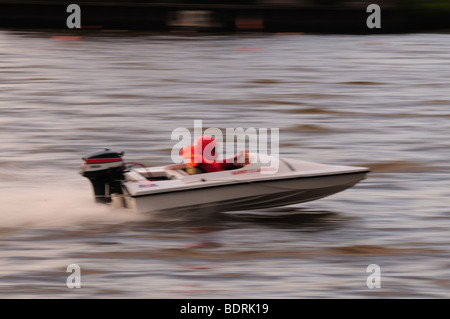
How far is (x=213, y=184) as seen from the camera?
31.5 feet

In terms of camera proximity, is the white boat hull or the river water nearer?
the river water

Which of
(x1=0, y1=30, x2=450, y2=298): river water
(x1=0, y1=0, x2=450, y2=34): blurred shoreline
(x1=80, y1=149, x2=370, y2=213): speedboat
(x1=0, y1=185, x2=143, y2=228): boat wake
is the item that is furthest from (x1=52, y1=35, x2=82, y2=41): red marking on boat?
(x1=80, y1=149, x2=370, y2=213): speedboat

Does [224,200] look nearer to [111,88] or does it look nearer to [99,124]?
[99,124]

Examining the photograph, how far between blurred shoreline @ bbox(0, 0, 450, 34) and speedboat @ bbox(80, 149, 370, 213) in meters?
17.1

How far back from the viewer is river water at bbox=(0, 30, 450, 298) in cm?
837

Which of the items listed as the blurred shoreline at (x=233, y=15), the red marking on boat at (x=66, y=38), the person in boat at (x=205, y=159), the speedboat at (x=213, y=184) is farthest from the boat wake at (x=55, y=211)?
the blurred shoreline at (x=233, y=15)

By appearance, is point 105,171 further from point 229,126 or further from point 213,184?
point 229,126

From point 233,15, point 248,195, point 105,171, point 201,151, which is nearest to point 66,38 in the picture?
point 233,15

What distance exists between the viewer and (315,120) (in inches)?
629

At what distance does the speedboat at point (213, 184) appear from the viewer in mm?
9594

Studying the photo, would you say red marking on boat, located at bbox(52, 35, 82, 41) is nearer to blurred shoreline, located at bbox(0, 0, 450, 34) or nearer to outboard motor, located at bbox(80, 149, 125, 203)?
blurred shoreline, located at bbox(0, 0, 450, 34)

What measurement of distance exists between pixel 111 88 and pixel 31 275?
36.8 feet

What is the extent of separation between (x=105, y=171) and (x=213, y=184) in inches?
46.5

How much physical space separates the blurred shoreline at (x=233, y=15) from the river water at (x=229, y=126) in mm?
477
